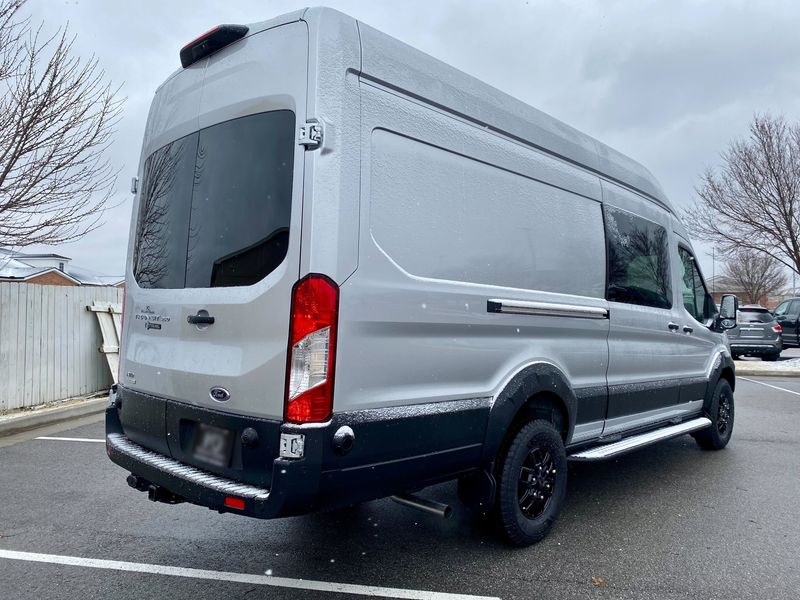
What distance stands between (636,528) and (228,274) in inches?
119

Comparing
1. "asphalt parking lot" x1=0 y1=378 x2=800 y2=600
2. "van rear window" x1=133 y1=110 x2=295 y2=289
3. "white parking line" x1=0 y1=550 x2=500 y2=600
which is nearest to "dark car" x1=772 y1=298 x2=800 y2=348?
"asphalt parking lot" x1=0 y1=378 x2=800 y2=600

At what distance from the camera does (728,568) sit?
10.7ft

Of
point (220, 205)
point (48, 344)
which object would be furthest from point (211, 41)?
point (48, 344)

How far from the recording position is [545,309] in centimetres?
357

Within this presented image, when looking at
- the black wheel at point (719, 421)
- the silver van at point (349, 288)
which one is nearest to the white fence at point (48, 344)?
the silver van at point (349, 288)

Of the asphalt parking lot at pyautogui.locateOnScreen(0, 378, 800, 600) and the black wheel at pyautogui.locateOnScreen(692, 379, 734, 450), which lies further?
the black wheel at pyautogui.locateOnScreen(692, 379, 734, 450)

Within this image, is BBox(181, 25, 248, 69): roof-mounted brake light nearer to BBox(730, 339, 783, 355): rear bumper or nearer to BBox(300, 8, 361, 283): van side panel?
BBox(300, 8, 361, 283): van side panel

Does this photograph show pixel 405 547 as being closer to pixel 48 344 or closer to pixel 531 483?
pixel 531 483

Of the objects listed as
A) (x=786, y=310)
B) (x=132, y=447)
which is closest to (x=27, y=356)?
(x=132, y=447)

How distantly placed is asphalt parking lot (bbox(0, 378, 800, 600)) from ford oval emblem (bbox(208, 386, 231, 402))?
1.02 metres

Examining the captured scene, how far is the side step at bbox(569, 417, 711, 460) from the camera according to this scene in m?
3.99

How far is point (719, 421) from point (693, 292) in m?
1.46

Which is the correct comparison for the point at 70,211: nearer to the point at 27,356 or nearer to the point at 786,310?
the point at 27,356

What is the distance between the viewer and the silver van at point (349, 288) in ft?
8.27
